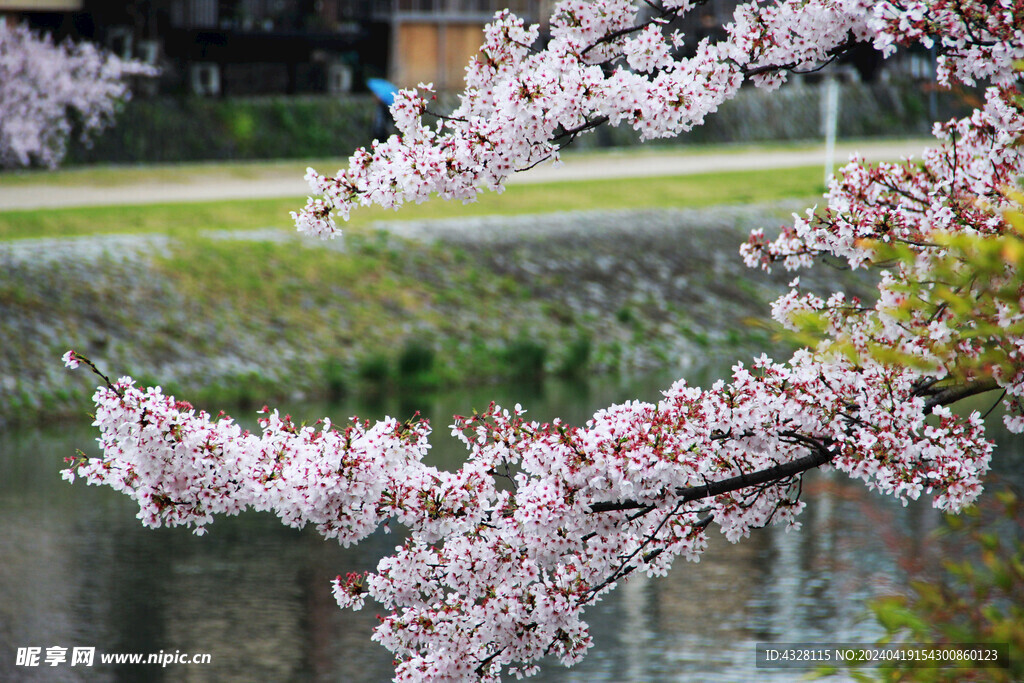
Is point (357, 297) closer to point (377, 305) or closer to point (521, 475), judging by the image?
point (377, 305)

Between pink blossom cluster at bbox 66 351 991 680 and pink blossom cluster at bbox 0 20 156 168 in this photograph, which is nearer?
pink blossom cluster at bbox 66 351 991 680

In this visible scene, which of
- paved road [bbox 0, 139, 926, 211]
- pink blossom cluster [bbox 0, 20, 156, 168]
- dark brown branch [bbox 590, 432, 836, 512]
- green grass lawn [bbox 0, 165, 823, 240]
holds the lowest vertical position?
green grass lawn [bbox 0, 165, 823, 240]

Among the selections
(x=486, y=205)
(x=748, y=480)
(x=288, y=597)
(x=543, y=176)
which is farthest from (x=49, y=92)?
(x=748, y=480)

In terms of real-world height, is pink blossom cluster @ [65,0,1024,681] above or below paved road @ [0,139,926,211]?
above

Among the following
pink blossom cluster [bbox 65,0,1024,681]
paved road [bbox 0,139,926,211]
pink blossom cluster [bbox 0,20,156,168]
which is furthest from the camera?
pink blossom cluster [bbox 0,20,156,168]

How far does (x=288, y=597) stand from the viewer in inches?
579

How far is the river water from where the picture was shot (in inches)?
494

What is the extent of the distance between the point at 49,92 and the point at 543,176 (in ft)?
48.7

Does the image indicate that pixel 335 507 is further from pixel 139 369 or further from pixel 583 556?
pixel 139 369

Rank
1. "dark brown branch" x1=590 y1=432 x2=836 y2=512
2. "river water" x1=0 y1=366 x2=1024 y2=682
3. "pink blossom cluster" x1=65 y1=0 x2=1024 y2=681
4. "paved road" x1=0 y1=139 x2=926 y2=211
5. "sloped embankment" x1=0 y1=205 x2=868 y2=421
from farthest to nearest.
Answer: "paved road" x1=0 y1=139 x2=926 y2=211 < "sloped embankment" x1=0 y1=205 x2=868 y2=421 < "river water" x1=0 y1=366 x2=1024 y2=682 < "dark brown branch" x1=590 y1=432 x2=836 y2=512 < "pink blossom cluster" x1=65 y1=0 x2=1024 y2=681

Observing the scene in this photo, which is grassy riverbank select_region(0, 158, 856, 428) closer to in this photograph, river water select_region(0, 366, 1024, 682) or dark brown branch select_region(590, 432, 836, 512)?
river water select_region(0, 366, 1024, 682)

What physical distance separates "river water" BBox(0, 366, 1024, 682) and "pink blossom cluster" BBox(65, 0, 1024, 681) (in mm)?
4408

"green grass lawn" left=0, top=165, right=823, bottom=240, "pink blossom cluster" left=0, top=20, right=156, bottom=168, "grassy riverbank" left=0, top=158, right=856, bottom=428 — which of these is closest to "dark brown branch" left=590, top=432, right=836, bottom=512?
"green grass lawn" left=0, top=165, right=823, bottom=240

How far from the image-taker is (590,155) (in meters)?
45.5
